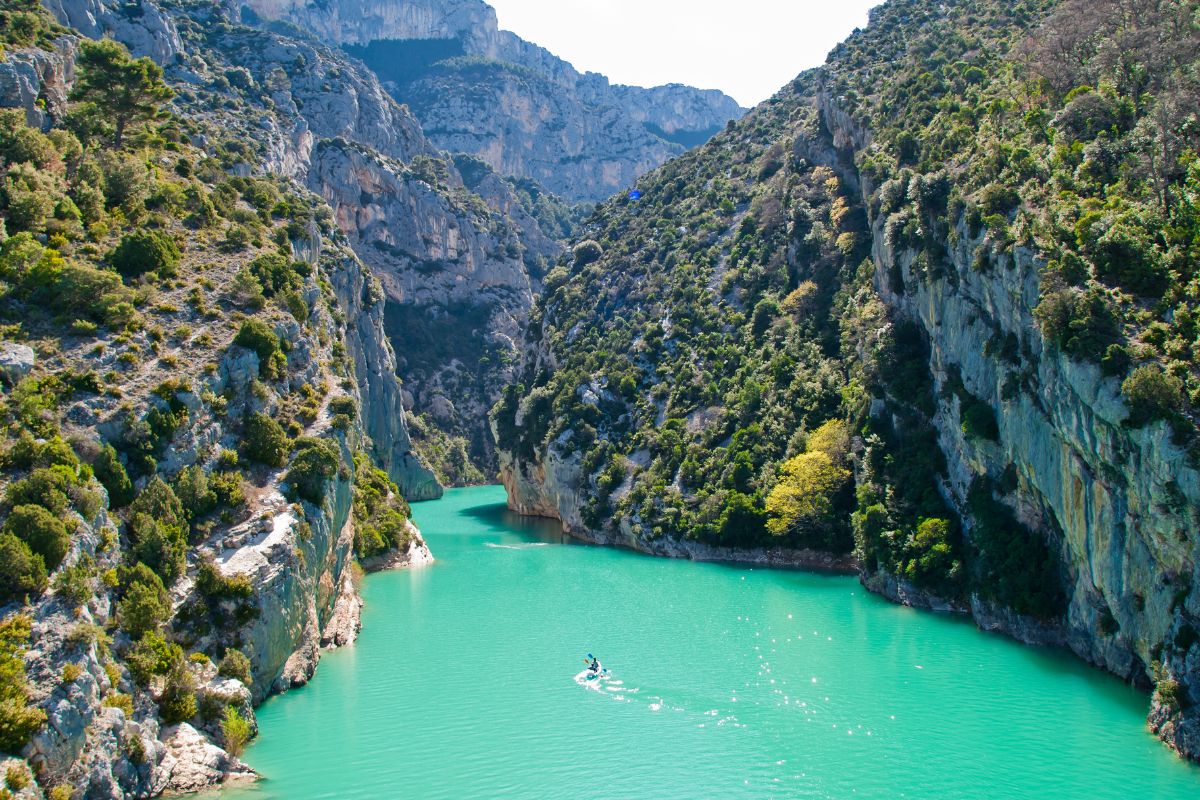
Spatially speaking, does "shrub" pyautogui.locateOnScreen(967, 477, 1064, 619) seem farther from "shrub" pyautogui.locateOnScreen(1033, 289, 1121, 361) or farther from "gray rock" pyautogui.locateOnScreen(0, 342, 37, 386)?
"gray rock" pyautogui.locateOnScreen(0, 342, 37, 386)

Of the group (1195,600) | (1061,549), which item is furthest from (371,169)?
(1195,600)

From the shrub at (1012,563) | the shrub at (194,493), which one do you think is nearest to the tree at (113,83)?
the shrub at (194,493)

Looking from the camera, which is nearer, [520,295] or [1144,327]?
[1144,327]

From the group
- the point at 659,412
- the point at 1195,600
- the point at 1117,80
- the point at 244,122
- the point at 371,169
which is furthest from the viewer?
the point at 371,169

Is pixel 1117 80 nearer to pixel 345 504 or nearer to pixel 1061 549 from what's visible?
pixel 1061 549

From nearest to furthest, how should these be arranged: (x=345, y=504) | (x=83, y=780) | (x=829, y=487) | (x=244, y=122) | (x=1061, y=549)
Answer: (x=83, y=780) → (x=1061, y=549) → (x=345, y=504) → (x=829, y=487) → (x=244, y=122)

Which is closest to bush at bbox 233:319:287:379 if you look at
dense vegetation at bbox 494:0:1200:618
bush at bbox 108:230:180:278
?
bush at bbox 108:230:180:278
